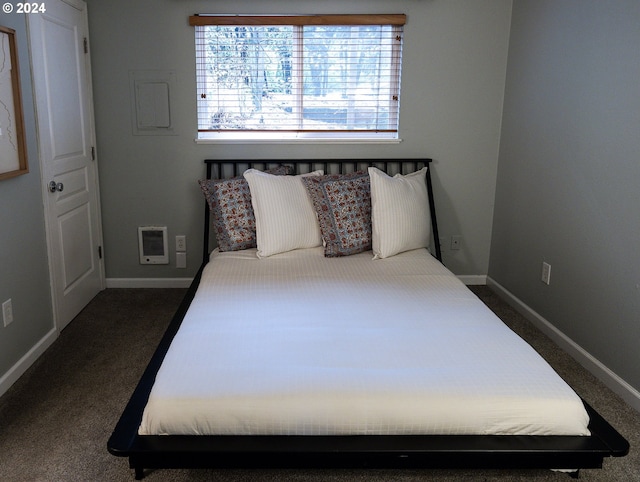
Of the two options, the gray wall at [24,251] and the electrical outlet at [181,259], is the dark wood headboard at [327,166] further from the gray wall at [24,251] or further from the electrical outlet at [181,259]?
the gray wall at [24,251]

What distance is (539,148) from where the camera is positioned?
328cm

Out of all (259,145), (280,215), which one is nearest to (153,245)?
(259,145)

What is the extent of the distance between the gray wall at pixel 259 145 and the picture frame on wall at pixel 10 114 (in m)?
1.06

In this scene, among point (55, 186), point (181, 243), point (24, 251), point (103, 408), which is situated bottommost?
point (103, 408)

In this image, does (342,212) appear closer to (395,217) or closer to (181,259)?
(395,217)

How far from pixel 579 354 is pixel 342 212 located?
1.48m

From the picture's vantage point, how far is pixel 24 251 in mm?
2740

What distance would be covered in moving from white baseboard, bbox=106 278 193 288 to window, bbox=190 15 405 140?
104 centimetres

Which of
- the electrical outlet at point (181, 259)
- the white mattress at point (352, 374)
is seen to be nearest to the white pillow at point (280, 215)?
the white mattress at point (352, 374)

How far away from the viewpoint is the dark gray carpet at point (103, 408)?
2.01 metres

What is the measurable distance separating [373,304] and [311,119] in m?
1.77

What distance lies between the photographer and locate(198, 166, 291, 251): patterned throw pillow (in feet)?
10.9

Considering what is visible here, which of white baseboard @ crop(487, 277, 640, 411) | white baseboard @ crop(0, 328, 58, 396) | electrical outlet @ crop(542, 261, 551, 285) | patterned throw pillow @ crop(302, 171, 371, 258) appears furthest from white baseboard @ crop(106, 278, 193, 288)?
electrical outlet @ crop(542, 261, 551, 285)

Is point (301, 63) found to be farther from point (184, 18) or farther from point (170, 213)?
point (170, 213)
